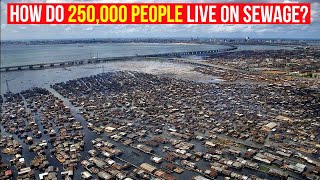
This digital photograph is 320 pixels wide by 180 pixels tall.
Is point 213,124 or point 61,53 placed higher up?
point 61,53

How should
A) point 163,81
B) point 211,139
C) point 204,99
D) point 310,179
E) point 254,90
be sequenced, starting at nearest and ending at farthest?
point 310,179 → point 211,139 → point 204,99 → point 254,90 → point 163,81

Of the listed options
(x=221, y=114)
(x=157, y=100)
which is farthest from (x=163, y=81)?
(x=221, y=114)

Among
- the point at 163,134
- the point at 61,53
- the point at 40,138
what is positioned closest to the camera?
the point at 40,138

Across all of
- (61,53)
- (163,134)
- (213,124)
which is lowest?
(163,134)

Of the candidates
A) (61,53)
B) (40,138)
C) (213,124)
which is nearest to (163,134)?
(213,124)

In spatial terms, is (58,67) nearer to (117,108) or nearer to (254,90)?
(117,108)

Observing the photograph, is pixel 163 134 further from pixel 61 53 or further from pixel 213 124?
pixel 61 53

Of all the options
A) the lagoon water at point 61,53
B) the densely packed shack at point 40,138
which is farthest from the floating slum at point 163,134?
the lagoon water at point 61,53

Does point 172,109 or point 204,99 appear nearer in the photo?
point 172,109

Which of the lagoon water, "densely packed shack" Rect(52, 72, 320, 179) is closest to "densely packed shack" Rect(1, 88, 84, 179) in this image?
"densely packed shack" Rect(52, 72, 320, 179)
